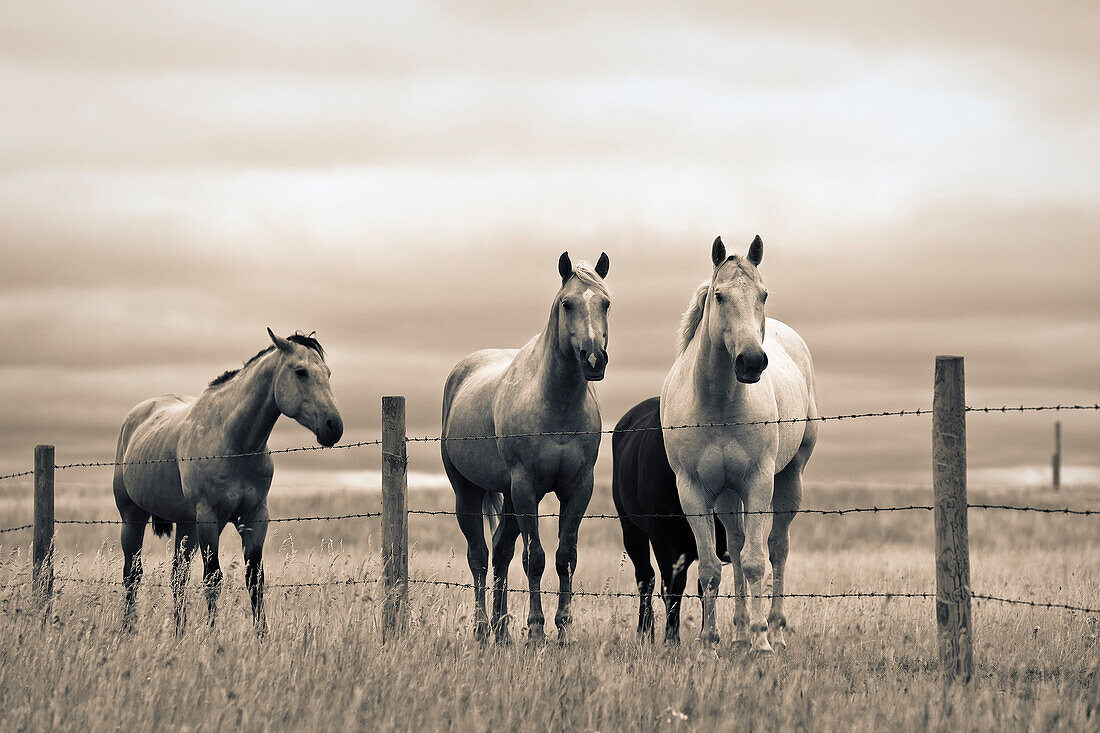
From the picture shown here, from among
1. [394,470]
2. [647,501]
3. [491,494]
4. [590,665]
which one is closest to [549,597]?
[491,494]

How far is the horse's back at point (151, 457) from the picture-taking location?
425 inches

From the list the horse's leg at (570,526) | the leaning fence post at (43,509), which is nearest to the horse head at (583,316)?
the horse's leg at (570,526)

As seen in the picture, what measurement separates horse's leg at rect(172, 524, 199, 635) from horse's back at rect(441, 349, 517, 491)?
2.52 metres

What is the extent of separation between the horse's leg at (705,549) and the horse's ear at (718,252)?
1633mm

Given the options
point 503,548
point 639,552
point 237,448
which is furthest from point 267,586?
point 639,552

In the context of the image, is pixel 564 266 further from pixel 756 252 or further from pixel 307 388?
pixel 307 388

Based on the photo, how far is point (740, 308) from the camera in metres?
7.42

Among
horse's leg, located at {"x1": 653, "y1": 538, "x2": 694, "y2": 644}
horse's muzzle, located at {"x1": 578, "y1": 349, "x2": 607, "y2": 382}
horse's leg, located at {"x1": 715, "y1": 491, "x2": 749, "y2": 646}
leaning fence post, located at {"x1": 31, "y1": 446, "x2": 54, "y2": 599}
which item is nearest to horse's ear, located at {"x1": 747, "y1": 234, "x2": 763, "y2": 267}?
horse's muzzle, located at {"x1": 578, "y1": 349, "x2": 607, "y2": 382}

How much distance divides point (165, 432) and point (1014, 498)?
25.5 m

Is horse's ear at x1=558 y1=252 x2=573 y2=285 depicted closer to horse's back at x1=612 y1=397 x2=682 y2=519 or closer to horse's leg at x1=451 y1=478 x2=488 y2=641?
horse's back at x1=612 y1=397 x2=682 y2=519

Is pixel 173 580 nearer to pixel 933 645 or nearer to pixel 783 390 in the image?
pixel 783 390

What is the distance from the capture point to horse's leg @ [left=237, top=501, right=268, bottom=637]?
943 cm

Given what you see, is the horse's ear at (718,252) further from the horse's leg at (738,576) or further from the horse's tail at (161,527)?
the horse's tail at (161,527)

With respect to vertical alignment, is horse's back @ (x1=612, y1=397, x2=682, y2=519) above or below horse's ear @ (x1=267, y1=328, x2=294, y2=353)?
below
